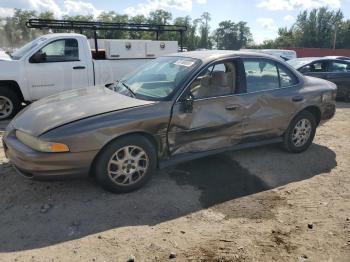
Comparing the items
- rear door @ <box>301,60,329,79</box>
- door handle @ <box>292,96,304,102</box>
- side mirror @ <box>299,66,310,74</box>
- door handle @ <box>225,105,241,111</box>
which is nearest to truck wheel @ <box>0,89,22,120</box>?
door handle @ <box>225,105,241,111</box>

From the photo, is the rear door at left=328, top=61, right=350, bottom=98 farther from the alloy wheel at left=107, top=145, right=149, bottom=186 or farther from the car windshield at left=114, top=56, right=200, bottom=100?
the alloy wheel at left=107, top=145, right=149, bottom=186

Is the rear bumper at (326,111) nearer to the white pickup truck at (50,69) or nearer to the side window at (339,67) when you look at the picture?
the white pickup truck at (50,69)

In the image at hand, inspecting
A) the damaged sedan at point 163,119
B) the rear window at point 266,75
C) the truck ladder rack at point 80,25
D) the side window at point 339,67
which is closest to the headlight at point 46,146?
the damaged sedan at point 163,119

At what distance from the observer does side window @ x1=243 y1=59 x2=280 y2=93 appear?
192 inches

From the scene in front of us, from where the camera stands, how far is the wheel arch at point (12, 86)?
748 centimetres

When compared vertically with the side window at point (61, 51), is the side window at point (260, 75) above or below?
below

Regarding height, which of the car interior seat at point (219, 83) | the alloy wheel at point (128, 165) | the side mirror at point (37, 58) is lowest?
the alloy wheel at point (128, 165)

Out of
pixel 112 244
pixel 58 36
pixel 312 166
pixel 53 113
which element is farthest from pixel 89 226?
pixel 58 36

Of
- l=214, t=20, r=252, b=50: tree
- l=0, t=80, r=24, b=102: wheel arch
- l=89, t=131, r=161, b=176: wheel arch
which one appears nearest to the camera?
l=89, t=131, r=161, b=176: wheel arch

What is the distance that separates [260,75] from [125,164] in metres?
2.33

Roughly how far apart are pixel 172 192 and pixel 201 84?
4.53 ft

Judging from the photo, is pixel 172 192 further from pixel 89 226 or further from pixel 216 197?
pixel 89 226

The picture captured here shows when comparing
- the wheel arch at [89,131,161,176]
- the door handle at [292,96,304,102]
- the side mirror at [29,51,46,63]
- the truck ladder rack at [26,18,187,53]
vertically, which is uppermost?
the truck ladder rack at [26,18,187,53]

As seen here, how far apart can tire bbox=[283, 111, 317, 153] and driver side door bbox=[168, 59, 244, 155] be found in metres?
1.09
